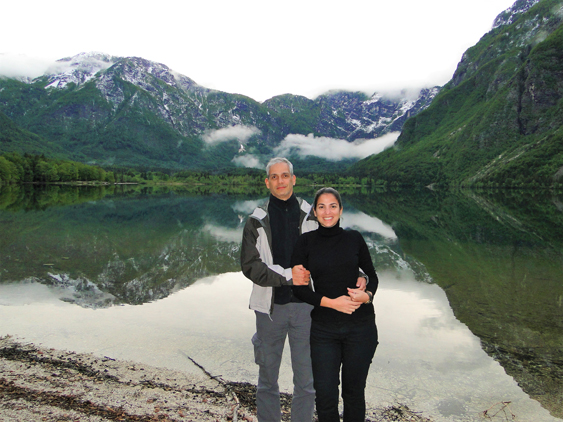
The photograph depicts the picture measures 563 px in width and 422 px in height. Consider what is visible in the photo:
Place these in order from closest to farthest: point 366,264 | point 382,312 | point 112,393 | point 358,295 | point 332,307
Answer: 1. point 358,295
2. point 332,307
3. point 366,264
4. point 112,393
5. point 382,312

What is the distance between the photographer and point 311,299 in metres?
4.70

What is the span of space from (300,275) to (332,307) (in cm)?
54

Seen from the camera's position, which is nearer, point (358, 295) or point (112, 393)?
point (358, 295)

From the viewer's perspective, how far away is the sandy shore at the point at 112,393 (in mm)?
5902

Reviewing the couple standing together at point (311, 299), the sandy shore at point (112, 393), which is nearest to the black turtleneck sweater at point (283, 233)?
the couple standing together at point (311, 299)

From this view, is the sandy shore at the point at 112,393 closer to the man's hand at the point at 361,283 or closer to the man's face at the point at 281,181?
the man's hand at the point at 361,283

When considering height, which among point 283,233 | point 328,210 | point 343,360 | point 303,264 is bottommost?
point 343,360

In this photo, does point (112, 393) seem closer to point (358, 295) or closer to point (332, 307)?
point (332, 307)

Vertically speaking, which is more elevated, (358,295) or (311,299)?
(358,295)

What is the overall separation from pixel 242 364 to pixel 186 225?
2905 centimetres

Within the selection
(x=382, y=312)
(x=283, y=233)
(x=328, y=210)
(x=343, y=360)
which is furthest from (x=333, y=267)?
(x=382, y=312)

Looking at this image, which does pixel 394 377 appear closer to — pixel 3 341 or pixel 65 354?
pixel 65 354

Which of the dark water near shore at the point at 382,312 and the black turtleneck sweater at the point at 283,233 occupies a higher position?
the black turtleneck sweater at the point at 283,233

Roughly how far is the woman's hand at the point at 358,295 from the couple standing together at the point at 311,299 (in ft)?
0.04
